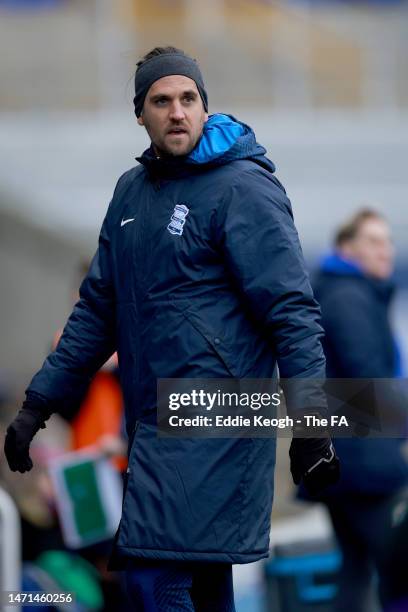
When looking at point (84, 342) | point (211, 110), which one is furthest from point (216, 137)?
point (211, 110)

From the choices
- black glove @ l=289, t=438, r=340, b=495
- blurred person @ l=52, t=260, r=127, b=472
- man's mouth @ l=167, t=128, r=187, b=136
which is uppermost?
man's mouth @ l=167, t=128, r=187, b=136

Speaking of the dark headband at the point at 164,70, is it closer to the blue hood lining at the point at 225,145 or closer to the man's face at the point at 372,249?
the blue hood lining at the point at 225,145

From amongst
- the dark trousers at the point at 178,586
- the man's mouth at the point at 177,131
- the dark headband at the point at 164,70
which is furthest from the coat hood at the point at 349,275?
the dark trousers at the point at 178,586

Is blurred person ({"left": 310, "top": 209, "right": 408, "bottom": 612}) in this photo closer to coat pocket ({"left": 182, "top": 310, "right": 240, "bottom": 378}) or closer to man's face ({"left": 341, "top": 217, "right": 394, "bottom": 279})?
man's face ({"left": 341, "top": 217, "right": 394, "bottom": 279})

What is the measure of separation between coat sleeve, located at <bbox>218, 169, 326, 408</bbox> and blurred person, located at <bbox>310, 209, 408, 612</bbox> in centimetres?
192

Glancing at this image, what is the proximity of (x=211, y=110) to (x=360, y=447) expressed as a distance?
29.0ft

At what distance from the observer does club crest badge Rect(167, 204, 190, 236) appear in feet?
13.9

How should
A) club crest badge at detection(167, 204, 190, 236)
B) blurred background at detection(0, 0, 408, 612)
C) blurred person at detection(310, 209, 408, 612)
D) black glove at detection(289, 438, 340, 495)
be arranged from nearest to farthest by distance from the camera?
black glove at detection(289, 438, 340, 495) → club crest badge at detection(167, 204, 190, 236) → blurred person at detection(310, 209, 408, 612) → blurred background at detection(0, 0, 408, 612)

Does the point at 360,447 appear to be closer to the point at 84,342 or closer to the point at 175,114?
the point at 84,342

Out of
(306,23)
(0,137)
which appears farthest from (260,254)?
(306,23)

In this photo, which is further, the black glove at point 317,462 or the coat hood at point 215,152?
the coat hood at point 215,152

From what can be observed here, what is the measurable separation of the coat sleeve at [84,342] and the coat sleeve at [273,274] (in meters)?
0.47

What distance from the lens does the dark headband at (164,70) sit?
435 cm

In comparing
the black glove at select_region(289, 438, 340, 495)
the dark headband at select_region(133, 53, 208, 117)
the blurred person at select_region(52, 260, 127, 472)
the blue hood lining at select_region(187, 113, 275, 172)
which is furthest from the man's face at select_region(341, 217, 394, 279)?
the black glove at select_region(289, 438, 340, 495)
